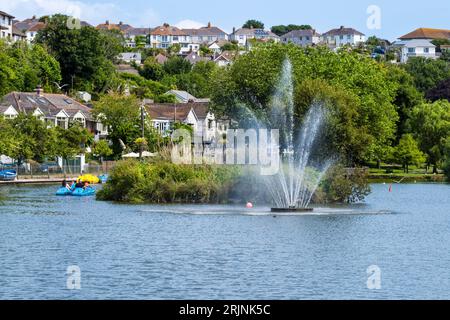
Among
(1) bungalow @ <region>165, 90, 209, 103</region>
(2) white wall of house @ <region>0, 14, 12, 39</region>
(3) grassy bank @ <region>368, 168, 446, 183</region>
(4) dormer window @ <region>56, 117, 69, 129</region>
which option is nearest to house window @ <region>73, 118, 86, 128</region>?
(4) dormer window @ <region>56, 117, 69, 129</region>

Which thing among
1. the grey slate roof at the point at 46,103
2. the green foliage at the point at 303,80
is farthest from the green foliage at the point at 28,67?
the green foliage at the point at 303,80

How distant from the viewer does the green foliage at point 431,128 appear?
113 m

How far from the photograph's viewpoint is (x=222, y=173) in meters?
68.7

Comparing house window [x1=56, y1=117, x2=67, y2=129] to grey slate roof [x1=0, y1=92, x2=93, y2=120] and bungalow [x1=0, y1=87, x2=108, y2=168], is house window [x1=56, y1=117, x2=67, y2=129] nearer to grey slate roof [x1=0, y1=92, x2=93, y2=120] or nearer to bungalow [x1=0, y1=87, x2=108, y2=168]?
bungalow [x1=0, y1=87, x2=108, y2=168]

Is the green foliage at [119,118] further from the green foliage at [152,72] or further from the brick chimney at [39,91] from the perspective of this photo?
the green foliage at [152,72]

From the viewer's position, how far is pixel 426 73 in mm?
172875

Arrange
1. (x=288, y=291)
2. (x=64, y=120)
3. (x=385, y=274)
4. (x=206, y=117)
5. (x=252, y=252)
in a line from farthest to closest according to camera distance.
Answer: (x=206, y=117) → (x=64, y=120) → (x=252, y=252) → (x=385, y=274) → (x=288, y=291)

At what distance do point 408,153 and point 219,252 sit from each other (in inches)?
2910

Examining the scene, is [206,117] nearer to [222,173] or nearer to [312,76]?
[312,76]

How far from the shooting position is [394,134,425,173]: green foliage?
11344 cm

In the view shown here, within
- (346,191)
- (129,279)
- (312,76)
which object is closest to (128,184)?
(346,191)

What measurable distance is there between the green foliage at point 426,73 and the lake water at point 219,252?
105m

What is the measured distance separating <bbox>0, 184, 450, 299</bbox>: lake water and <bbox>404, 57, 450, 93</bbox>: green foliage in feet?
343
